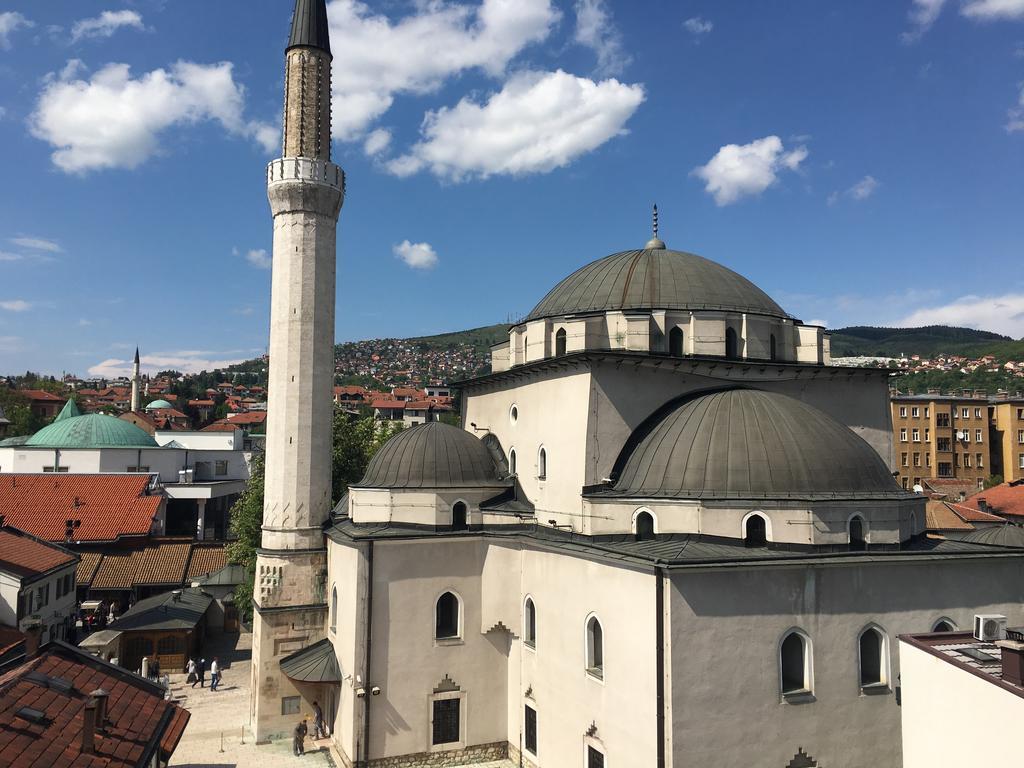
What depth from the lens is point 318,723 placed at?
59.7 ft

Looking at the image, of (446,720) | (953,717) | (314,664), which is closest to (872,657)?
→ (953,717)

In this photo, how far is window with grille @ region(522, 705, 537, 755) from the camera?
1578 cm

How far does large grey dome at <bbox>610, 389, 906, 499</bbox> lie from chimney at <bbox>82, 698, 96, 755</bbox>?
30.8 feet

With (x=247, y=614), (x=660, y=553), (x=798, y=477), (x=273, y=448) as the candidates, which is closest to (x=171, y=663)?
(x=247, y=614)

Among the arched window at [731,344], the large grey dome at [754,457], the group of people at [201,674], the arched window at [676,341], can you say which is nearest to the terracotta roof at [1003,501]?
the arched window at [731,344]

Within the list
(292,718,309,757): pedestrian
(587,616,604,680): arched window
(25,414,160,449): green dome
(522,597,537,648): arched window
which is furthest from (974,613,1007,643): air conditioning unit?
(25,414,160,449): green dome

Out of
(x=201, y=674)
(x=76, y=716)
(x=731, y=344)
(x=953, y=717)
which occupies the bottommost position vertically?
(x=201, y=674)

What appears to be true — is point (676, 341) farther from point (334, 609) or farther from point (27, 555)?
point (27, 555)

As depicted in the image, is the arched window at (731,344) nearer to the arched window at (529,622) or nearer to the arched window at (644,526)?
the arched window at (644,526)

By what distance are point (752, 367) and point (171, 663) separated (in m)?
19.4

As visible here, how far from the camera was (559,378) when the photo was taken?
17422 millimetres

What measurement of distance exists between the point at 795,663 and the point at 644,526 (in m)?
3.49

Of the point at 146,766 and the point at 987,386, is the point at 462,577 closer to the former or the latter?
the point at 146,766

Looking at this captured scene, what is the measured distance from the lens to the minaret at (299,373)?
18828 mm
